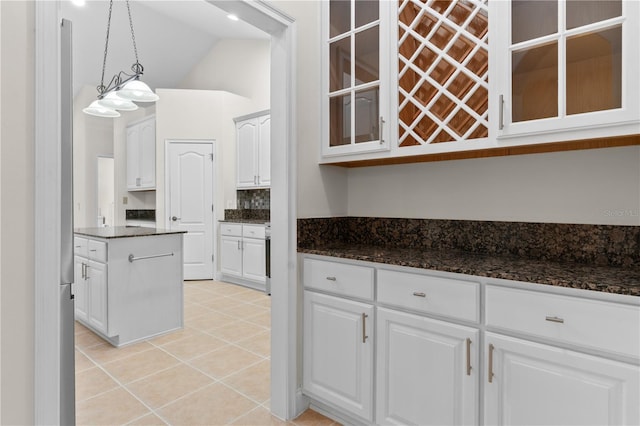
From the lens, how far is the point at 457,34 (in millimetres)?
1685

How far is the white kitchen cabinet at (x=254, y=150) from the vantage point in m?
5.21

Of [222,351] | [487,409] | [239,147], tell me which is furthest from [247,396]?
[239,147]

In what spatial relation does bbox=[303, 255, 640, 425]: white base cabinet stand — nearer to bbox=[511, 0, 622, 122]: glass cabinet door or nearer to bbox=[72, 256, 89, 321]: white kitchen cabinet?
bbox=[511, 0, 622, 122]: glass cabinet door

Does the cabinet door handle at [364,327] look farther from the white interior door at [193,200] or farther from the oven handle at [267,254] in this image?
the white interior door at [193,200]

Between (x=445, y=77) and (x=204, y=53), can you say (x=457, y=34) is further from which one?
(x=204, y=53)

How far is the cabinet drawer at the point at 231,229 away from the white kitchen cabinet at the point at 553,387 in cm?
422

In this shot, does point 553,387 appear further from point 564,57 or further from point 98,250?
point 98,250

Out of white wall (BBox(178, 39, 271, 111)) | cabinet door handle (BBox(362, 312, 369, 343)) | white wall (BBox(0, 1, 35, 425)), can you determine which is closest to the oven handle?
white wall (BBox(178, 39, 271, 111))

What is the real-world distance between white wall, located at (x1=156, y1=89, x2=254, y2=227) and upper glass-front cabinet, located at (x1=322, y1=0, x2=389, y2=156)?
151 inches

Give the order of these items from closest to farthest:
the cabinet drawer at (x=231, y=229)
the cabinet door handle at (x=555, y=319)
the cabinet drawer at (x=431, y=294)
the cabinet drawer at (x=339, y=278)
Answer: the cabinet door handle at (x=555, y=319)
the cabinet drawer at (x=431, y=294)
the cabinet drawer at (x=339, y=278)
the cabinet drawer at (x=231, y=229)

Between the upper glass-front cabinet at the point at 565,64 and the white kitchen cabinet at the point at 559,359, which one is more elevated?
the upper glass-front cabinet at the point at 565,64

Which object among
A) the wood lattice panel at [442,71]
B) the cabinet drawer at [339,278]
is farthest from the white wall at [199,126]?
the wood lattice panel at [442,71]

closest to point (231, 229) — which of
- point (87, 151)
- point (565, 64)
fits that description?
point (87, 151)

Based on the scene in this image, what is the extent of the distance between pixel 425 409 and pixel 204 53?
21.9 feet
